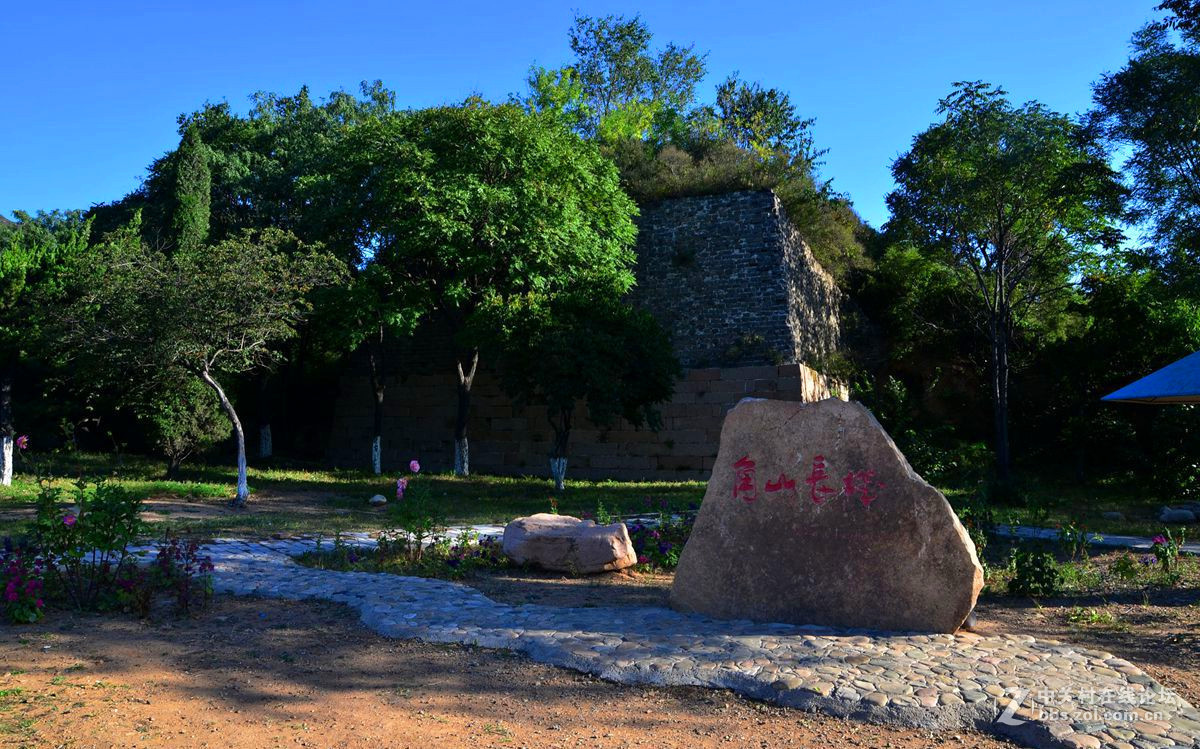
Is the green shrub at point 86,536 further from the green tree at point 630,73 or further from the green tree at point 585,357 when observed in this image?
the green tree at point 630,73

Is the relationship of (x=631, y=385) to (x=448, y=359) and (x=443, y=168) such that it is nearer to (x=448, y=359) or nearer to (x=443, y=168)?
(x=443, y=168)

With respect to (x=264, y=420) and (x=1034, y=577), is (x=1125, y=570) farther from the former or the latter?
(x=264, y=420)

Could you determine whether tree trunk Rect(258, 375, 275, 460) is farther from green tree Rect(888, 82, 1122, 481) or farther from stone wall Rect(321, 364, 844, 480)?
green tree Rect(888, 82, 1122, 481)

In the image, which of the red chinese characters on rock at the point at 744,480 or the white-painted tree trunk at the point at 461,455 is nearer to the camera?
the red chinese characters on rock at the point at 744,480

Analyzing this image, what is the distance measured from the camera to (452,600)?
5.95 meters

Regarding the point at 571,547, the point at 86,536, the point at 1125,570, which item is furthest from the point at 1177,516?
the point at 86,536

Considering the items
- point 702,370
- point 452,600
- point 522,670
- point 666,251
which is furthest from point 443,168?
point 522,670

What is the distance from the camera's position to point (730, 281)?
19.3m

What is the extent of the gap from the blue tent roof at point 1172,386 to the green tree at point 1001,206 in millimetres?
5751

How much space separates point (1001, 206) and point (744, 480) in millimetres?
14479

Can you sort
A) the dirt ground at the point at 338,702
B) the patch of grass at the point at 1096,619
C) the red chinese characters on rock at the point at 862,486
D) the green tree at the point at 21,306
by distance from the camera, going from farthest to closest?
the green tree at the point at 21,306 < the patch of grass at the point at 1096,619 < the red chinese characters on rock at the point at 862,486 < the dirt ground at the point at 338,702

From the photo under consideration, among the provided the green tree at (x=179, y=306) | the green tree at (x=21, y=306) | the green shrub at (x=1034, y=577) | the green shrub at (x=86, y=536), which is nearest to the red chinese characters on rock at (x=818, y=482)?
the green shrub at (x=1034, y=577)

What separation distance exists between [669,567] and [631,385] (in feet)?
25.8

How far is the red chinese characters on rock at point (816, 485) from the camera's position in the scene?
5.15 meters
